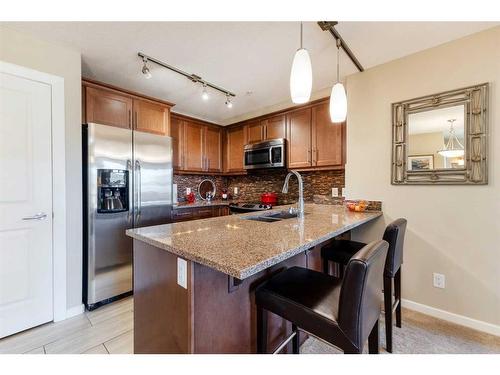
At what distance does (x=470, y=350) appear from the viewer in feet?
5.31

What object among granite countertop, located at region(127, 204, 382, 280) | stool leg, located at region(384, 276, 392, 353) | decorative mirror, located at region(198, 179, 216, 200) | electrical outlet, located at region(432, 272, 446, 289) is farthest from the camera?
decorative mirror, located at region(198, 179, 216, 200)

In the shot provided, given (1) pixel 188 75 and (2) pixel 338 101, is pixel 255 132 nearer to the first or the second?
(1) pixel 188 75

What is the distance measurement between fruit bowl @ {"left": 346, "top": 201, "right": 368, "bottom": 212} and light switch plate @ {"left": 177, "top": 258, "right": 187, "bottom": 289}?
1966 millimetres

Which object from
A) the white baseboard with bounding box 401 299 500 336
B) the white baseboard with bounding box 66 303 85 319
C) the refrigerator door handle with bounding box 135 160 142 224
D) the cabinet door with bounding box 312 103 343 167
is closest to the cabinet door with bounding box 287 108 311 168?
the cabinet door with bounding box 312 103 343 167

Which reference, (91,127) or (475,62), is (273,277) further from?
(475,62)

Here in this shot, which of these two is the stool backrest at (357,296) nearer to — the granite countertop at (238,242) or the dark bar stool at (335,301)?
the dark bar stool at (335,301)

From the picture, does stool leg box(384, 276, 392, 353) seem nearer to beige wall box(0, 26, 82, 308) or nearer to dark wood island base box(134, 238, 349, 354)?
dark wood island base box(134, 238, 349, 354)

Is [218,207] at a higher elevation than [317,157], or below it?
below

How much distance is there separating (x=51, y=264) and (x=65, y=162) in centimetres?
88

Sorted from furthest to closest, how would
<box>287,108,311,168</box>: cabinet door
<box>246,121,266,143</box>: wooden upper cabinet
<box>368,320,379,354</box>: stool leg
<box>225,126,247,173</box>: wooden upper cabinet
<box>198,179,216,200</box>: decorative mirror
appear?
1. <box>198,179,216,200</box>: decorative mirror
2. <box>225,126,247,173</box>: wooden upper cabinet
3. <box>246,121,266,143</box>: wooden upper cabinet
4. <box>287,108,311,168</box>: cabinet door
5. <box>368,320,379,354</box>: stool leg

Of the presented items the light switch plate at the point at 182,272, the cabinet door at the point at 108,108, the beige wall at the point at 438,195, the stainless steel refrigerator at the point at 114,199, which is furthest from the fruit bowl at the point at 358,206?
the cabinet door at the point at 108,108

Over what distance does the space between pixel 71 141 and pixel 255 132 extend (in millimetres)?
2451

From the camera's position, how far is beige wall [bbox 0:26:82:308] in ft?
6.43
